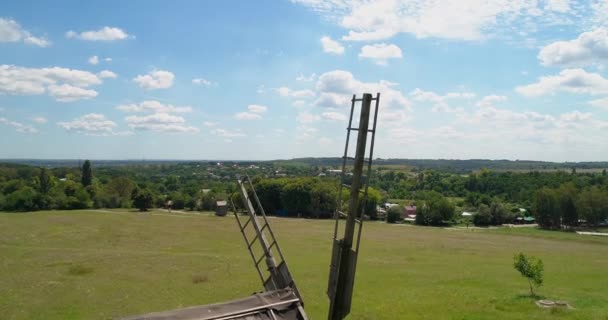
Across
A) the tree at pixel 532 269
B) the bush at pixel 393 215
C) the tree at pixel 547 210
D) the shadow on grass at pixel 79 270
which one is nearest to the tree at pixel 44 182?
the bush at pixel 393 215

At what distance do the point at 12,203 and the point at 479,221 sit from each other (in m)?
93.7

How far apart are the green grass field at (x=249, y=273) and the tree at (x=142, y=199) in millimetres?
30368

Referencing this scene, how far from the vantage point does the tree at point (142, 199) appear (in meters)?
87.1

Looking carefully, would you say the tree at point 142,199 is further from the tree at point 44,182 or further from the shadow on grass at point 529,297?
the shadow on grass at point 529,297

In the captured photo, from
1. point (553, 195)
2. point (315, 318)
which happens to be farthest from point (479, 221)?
point (315, 318)

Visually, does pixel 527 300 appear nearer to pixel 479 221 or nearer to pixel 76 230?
pixel 76 230

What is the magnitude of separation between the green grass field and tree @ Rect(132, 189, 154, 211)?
30.4 meters

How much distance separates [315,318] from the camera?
66.0 feet

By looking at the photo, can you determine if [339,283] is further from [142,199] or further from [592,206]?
[592,206]

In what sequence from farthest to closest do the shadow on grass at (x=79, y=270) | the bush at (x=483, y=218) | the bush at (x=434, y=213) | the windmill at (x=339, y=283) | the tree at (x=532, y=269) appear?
the bush at (x=483, y=218), the bush at (x=434, y=213), the shadow on grass at (x=79, y=270), the tree at (x=532, y=269), the windmill at (x=339, y=283)

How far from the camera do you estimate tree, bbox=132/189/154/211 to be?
286 feet

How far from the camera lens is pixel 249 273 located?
30828mm

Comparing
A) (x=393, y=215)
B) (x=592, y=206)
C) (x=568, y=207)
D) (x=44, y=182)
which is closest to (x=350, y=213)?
(x=393, y=215)

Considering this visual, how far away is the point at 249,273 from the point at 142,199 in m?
63.3
